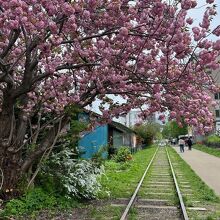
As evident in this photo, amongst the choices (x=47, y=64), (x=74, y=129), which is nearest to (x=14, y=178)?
(x=74, y=129)

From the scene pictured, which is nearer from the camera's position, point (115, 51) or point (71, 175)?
point (115, 51)

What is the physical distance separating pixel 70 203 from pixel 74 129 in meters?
2.07

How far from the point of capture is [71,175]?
39.7 feet

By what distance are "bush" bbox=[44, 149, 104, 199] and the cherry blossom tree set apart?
0.76 m

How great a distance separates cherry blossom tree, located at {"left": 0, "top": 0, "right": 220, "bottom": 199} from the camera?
877 cm

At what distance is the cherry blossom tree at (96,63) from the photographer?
877 cm

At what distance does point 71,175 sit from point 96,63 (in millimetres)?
3490

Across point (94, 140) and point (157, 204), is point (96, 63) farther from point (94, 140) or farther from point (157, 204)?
point (94, 140)

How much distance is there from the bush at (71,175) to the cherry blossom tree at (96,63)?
Answer: 0.76m

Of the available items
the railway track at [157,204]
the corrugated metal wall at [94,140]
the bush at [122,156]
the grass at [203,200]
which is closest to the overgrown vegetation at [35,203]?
the railway track at [157,204]

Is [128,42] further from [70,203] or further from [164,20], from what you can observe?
[70,203]

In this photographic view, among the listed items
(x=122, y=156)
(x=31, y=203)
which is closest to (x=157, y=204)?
(x=31, y=203)

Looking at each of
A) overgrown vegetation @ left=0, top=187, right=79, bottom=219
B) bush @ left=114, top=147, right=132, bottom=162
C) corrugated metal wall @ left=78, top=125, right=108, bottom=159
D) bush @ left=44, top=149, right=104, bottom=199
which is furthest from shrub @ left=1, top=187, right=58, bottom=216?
bush @ left=114, top=147, right=132, bottom=162

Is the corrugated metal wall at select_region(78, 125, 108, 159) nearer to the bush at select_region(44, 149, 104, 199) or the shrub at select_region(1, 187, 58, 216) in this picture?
the bush at select_region(44, 149, 104, 199)
